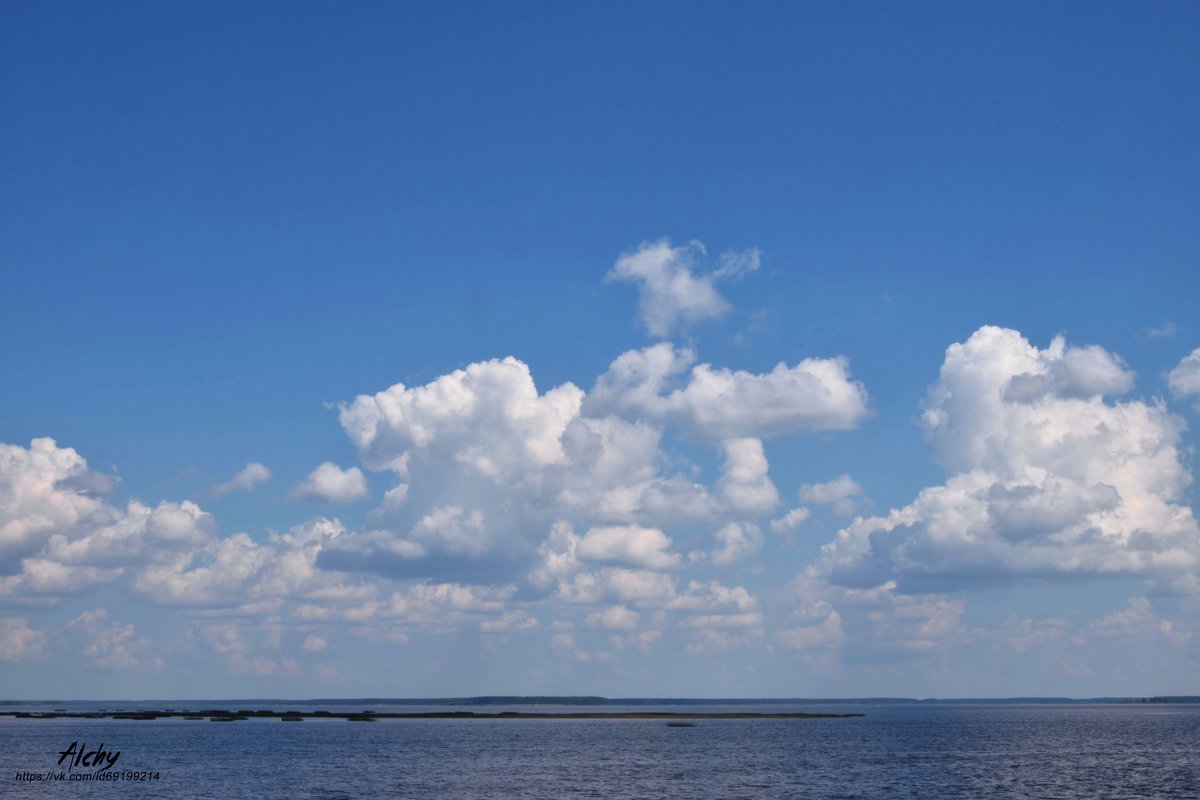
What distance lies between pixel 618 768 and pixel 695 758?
17.8 metres

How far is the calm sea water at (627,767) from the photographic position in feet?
305

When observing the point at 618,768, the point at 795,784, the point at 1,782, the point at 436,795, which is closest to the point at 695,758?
the point at 618,768

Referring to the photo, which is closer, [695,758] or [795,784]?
[795,784]

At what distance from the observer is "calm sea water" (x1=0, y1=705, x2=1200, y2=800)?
93.0 meters

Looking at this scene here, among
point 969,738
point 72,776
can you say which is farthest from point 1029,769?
point 72,776

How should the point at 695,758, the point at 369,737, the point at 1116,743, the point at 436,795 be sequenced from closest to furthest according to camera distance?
the point at 436,795 → the point at 695,758 → the point at 1116,743 → the point at 369,737

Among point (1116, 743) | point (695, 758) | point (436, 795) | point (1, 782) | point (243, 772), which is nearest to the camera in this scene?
point (436, 795)

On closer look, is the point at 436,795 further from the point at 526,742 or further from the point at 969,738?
the point at 969,738

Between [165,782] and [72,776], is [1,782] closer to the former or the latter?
[72,776]

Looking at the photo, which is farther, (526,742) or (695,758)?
(526,742)

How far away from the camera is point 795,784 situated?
98.9 m

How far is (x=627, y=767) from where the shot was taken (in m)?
119

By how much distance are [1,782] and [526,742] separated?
90413 mm

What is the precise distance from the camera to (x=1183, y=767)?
11762cm
